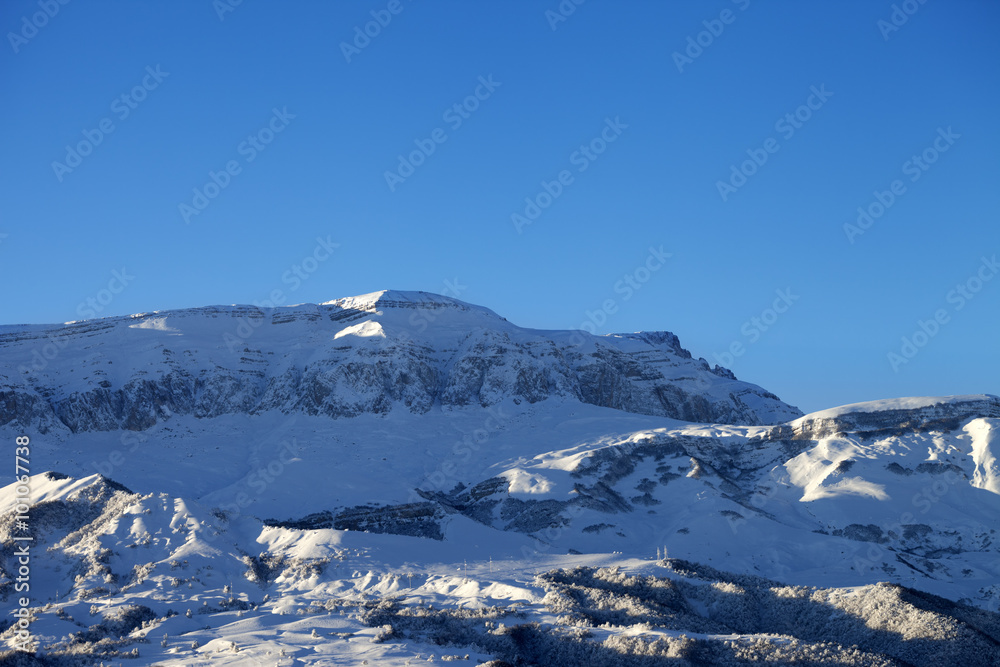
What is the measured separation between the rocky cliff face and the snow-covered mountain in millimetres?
400

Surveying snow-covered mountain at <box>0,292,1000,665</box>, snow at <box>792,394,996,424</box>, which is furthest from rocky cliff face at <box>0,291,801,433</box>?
snow at <box>792,394,996,424</box>

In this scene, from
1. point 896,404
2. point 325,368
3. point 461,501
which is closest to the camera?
point 461,501

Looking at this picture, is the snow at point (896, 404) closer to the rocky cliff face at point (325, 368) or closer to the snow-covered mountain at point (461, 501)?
the snow-covered mountain at point (461, 501)

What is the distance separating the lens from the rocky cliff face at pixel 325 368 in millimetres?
86625

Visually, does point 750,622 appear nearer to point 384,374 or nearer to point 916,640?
point 916,640

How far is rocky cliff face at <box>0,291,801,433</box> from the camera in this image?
86.6 m

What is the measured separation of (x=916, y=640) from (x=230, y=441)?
68.2 meters

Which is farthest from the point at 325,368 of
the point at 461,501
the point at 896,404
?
the point at 896,404

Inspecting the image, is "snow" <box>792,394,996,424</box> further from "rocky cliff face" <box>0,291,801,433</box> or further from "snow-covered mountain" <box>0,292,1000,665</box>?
"rocky cliff face" <box>0,291,801,433</box>

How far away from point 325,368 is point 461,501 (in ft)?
106

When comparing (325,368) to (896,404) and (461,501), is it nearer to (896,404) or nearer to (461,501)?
(461,501)

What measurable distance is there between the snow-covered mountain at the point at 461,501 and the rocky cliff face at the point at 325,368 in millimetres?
400

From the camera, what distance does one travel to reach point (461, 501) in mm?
67250

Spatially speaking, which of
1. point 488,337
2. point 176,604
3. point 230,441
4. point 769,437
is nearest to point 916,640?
point 176,604
